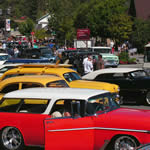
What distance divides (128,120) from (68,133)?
3.72ft

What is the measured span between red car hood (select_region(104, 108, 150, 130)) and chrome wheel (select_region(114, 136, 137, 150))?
21 centimetres

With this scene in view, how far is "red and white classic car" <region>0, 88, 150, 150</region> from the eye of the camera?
759cm

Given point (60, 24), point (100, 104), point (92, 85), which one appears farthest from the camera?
point (60, 24)

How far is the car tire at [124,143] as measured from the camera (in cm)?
746

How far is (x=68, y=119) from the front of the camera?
7.90 metres

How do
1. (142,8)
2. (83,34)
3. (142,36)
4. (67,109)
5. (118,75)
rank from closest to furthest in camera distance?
(67,109) < (118,75) < (142,36) < (83,34) < (142,8)

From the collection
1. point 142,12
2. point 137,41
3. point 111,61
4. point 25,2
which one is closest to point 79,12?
point 142,12

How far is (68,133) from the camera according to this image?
7859 millimetres

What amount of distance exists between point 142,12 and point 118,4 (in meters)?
11.4

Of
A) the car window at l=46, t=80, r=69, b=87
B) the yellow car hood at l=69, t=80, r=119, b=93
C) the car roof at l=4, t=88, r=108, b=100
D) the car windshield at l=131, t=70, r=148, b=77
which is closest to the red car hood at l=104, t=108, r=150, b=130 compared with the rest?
the car roof at l=4, t=88, r=108, b=100

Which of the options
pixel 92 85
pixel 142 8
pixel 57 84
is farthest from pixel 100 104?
pixel 142 8

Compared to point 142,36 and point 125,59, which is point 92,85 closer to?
point 125,59

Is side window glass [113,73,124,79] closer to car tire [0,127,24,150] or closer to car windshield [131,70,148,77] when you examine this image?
car windshield [131,70,148,77]

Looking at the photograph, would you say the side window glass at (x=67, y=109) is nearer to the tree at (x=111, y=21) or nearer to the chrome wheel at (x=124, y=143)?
the chrome wheel at (x=124, y=143)
